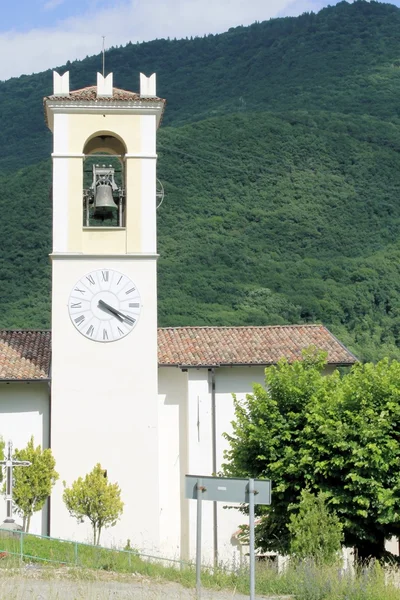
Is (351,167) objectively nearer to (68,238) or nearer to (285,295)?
(285,295)

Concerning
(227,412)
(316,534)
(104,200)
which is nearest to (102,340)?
(104,200)

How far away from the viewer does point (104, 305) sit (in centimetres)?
2347

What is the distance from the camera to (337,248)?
203ft

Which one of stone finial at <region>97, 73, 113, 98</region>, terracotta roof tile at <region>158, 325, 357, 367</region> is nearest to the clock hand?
terracotta roof tile at <region>158, 325, 357, 367</region>

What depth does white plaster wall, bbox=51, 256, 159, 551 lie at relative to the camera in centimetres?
2311

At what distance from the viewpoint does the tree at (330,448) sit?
67.4ft

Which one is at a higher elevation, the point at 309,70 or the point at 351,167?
the point at 309,70

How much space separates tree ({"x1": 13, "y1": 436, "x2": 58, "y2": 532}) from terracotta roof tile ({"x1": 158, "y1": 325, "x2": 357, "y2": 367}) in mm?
4377

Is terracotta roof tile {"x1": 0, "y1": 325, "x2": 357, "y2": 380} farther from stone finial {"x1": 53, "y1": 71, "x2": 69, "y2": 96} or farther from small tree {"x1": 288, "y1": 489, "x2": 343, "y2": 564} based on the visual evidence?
small tree {"x1": 288, "y1": 489, "x2": 343, "y2": 564}

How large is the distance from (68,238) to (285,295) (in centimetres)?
2902

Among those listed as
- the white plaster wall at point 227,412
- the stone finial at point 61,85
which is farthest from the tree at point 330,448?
the stone finial at point 61,85

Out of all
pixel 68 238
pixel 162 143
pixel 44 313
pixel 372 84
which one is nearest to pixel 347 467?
pixel 68 238

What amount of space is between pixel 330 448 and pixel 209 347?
593 centimetres

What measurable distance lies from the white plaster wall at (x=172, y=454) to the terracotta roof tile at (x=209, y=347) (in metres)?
0.76
